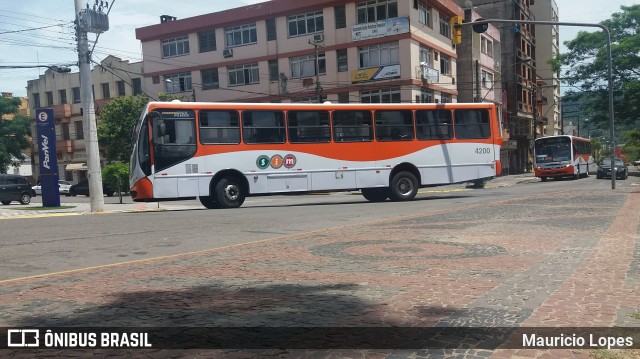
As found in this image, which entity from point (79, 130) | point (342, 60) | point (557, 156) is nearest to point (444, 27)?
point (342, 60)

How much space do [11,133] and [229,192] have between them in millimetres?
44825

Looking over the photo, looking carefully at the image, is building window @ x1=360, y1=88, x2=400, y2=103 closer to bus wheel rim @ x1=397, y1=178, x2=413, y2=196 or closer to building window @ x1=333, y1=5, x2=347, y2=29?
building window @ x1=333, y1=5, x2=347, y2=29

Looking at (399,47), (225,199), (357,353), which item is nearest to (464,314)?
(357,353)

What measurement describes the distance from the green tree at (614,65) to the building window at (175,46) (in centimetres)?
3374

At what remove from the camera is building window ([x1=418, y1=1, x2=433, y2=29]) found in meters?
37.0

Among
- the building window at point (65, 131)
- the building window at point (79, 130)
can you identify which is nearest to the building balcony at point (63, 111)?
the building window at point (65, 131)

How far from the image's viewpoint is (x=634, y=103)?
42.2 m

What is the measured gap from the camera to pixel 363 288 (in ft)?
17.9

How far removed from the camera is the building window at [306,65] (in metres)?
38.1

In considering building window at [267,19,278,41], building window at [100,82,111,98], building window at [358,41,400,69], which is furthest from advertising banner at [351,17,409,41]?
building window at [100,82,111,98]

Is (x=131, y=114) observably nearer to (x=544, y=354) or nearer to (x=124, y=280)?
(x=124, y=280)

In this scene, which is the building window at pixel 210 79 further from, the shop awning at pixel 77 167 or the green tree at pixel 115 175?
→ the shop awning at pixel 77 167

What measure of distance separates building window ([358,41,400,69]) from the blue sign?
2148 cm

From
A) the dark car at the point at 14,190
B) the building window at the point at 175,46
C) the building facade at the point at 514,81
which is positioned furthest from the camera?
the building facade at the point at 514,81
